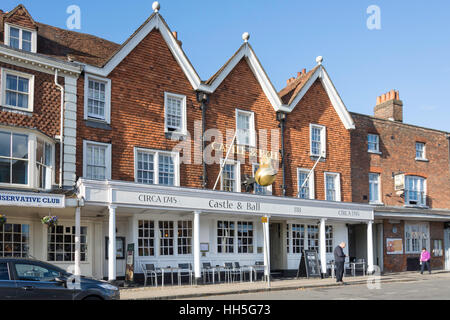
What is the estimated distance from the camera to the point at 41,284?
464 inches

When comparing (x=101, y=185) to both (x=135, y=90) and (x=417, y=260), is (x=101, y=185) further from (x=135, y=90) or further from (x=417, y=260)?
(x=417, y=260)

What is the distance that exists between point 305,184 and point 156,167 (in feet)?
28.7

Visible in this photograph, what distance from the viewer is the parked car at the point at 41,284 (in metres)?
11.5

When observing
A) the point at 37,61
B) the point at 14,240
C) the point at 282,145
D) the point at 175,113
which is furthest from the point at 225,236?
the point at 37,61

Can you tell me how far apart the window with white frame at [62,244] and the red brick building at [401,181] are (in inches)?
616

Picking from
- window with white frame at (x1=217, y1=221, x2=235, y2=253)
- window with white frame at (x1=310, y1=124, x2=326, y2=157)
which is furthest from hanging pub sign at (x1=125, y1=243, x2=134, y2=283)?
window with white frame at (x1=310, y1=124, x2=326, y2=157)

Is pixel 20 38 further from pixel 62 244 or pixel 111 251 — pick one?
pixel 111 251

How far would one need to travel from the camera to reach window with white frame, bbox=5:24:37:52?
19562 mm

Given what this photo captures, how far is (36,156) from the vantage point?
1848 centimetres

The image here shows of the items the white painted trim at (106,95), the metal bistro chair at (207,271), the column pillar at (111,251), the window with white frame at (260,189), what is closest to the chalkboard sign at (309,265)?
the window with white frame at (260,189)

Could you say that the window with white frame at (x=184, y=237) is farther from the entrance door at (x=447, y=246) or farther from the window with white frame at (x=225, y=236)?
the entrance door at (x=447, y=246)
